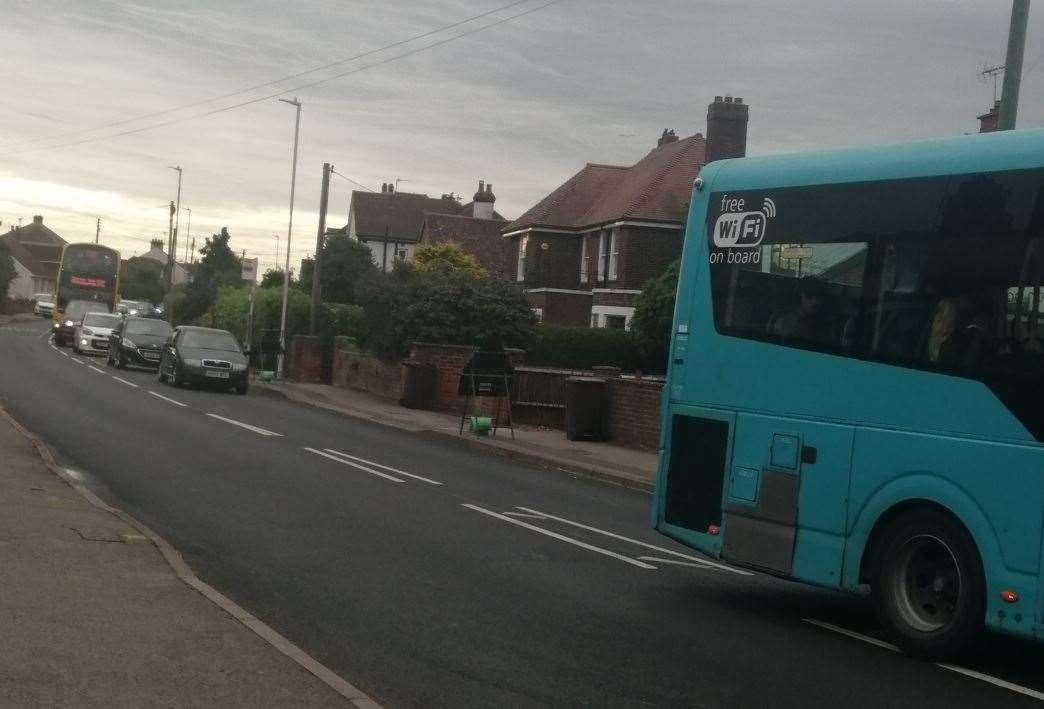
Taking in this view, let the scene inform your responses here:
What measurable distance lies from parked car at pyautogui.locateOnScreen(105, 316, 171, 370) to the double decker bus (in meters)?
18.3

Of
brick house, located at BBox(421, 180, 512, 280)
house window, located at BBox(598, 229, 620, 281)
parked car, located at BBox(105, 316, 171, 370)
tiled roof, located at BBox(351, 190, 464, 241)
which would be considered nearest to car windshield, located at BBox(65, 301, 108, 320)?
parked car, located at BBox(105, 316, 171, 370)

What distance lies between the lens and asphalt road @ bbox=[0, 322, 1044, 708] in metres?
7.14

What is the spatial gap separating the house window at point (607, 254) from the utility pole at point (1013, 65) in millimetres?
35313

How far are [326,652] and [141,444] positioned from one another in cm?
1231

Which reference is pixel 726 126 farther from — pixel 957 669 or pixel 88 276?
pixel 957 669

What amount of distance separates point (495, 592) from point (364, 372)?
27.9 metres

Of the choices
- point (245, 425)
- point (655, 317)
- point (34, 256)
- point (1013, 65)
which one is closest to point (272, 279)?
point (655, 317)

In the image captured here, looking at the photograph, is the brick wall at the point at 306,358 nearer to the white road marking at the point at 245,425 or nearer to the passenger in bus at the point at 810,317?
the white road marking at the point at 245,425

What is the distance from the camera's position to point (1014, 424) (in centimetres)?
770

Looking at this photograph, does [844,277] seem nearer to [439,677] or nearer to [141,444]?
[439,677]

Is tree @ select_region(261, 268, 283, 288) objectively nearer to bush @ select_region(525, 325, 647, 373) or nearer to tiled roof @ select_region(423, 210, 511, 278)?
tiled roof @ select_region(423, 210, 511, 278)

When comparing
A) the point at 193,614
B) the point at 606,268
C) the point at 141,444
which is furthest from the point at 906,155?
the point at 606,268

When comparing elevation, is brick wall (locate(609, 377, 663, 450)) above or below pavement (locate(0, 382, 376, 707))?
above

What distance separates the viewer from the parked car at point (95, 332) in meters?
47.2
